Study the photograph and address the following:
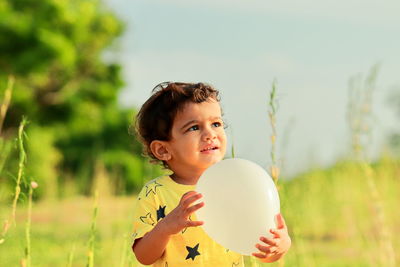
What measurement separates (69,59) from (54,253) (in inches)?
614

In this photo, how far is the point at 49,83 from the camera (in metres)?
25.5

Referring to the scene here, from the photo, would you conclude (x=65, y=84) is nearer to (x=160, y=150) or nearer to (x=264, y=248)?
(x=160, y=150)

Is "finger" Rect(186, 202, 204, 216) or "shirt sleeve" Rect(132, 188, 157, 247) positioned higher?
"finger" Rect(186, 202, 204, 216)

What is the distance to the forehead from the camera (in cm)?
192

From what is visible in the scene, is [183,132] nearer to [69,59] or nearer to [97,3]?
[69,59]

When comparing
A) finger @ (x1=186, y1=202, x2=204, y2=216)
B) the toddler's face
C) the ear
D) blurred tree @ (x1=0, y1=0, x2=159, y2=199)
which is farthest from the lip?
blurred tree @ (x1=0, y1=0, x2=159, y2=199)

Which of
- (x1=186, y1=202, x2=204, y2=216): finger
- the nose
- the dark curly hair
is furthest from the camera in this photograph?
the dark curly hair

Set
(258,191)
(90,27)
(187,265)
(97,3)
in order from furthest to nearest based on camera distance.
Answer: (97,3), (90,27), (187,265), (258,191)

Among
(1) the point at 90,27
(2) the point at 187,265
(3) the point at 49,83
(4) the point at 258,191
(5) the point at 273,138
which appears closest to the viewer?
(4) the point at 258,191

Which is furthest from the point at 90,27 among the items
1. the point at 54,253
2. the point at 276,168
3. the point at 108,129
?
the point at 276,168

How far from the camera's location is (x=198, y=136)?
1.90 metres

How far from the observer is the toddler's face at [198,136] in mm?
1896

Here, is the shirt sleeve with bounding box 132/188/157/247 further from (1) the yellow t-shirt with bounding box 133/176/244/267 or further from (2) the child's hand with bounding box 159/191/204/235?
(2) the child's hand with bounding box 159/191/204/235

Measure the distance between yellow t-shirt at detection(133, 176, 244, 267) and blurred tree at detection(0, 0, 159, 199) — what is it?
19.0 metres
